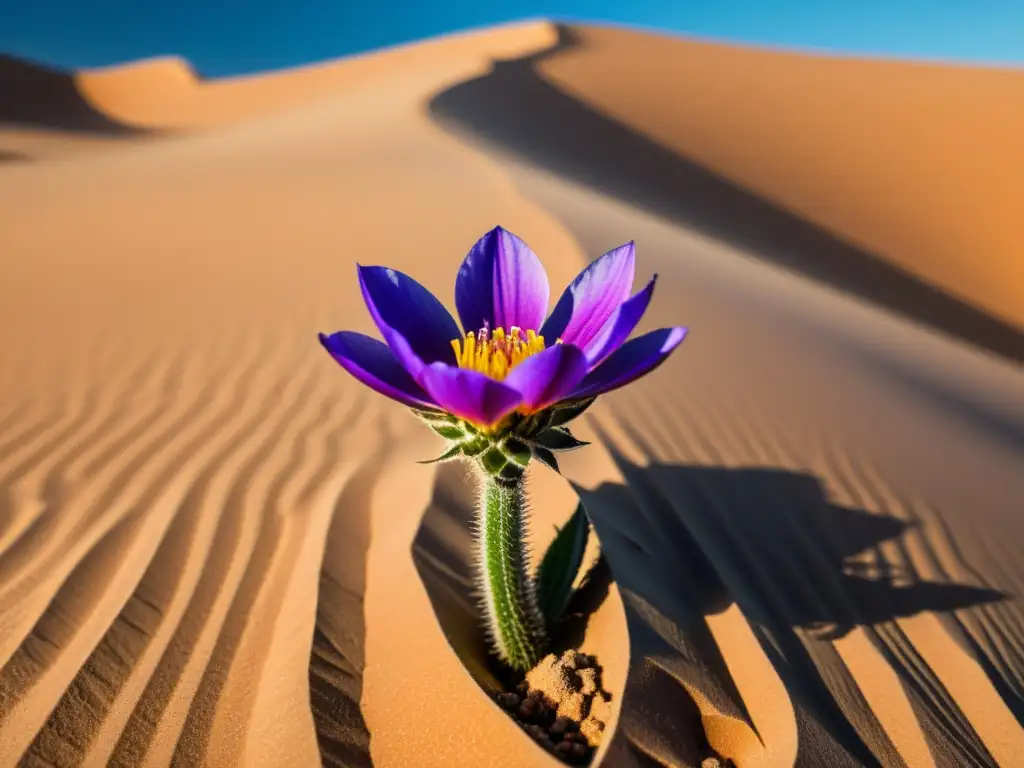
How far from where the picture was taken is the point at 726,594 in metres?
2.17

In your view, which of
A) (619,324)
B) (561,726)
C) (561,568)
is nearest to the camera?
(619,324)

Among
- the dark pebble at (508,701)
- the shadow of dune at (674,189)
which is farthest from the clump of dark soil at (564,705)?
the shadow of dune at (674,189)

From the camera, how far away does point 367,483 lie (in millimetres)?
2787

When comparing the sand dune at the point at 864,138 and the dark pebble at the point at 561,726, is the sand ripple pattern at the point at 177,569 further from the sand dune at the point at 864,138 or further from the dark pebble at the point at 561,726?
the sand dune at the point at 864,138

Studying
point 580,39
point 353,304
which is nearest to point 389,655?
point 353,304

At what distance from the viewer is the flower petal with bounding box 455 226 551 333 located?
1.50 metres

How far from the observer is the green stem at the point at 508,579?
4.91 feet

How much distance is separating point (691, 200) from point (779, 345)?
8.83 metres

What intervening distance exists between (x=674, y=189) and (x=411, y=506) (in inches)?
467

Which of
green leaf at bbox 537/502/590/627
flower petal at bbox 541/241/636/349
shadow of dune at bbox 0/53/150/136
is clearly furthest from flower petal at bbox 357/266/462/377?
shadow of dune at bbox 0/53/150/136

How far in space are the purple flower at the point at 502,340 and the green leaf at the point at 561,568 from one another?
21.4 inches

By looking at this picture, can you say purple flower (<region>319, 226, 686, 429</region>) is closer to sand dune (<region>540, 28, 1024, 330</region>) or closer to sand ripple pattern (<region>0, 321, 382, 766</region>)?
sand ripple pattern (<region>0, 321, 382, 766</region>)

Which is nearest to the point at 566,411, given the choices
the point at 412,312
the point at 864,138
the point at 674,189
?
the point at 412,312

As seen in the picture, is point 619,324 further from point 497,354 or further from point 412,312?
point 412,312
